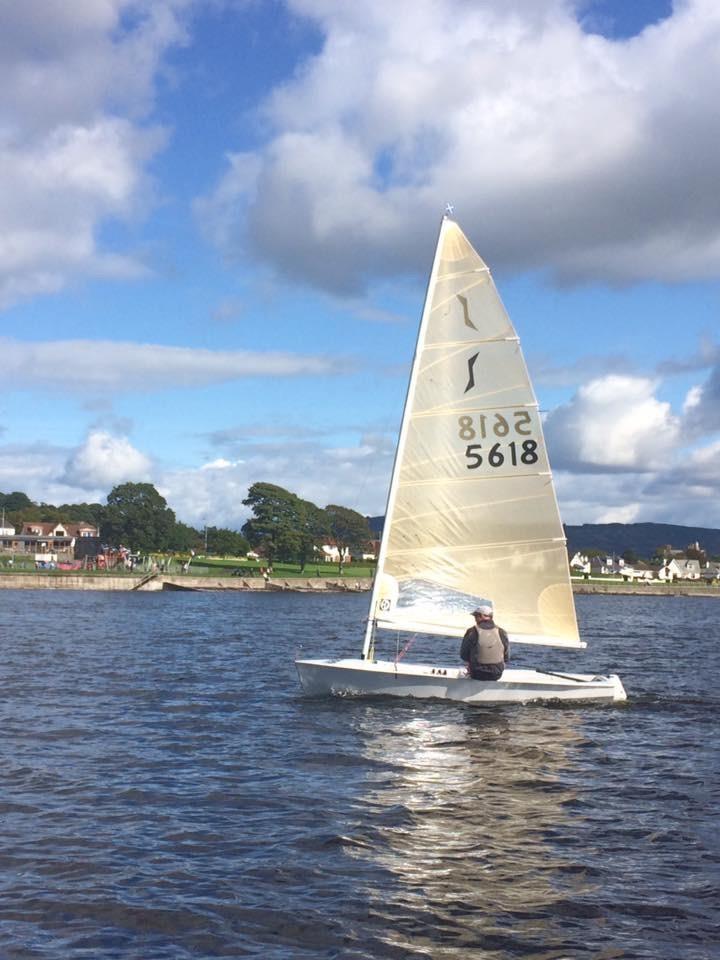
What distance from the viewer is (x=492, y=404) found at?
23.5 m

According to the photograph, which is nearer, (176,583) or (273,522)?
(176,583)

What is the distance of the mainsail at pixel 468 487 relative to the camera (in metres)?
23.3

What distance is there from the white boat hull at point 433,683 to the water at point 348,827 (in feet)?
1.56

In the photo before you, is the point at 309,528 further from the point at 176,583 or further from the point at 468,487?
the point at 468,487

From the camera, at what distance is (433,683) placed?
73.0ft

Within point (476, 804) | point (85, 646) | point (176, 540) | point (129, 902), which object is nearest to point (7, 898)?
point (129, 902)

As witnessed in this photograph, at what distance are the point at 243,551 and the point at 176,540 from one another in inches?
682

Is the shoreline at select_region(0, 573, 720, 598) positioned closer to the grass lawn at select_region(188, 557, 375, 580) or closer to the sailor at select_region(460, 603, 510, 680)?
the grass lawn at select_region(188, 557, 375, 580)

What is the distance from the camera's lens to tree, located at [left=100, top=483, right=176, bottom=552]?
536 feet

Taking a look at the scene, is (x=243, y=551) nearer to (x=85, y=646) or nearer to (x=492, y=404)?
(x=85, y=646)

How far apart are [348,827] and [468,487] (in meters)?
12.1

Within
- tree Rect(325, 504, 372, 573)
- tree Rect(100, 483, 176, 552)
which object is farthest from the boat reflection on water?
tree Rect(325, 504, 372, 573)

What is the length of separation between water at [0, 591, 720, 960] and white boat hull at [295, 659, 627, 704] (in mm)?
→ 476

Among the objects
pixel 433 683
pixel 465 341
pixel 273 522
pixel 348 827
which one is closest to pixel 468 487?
pixel 465 341
